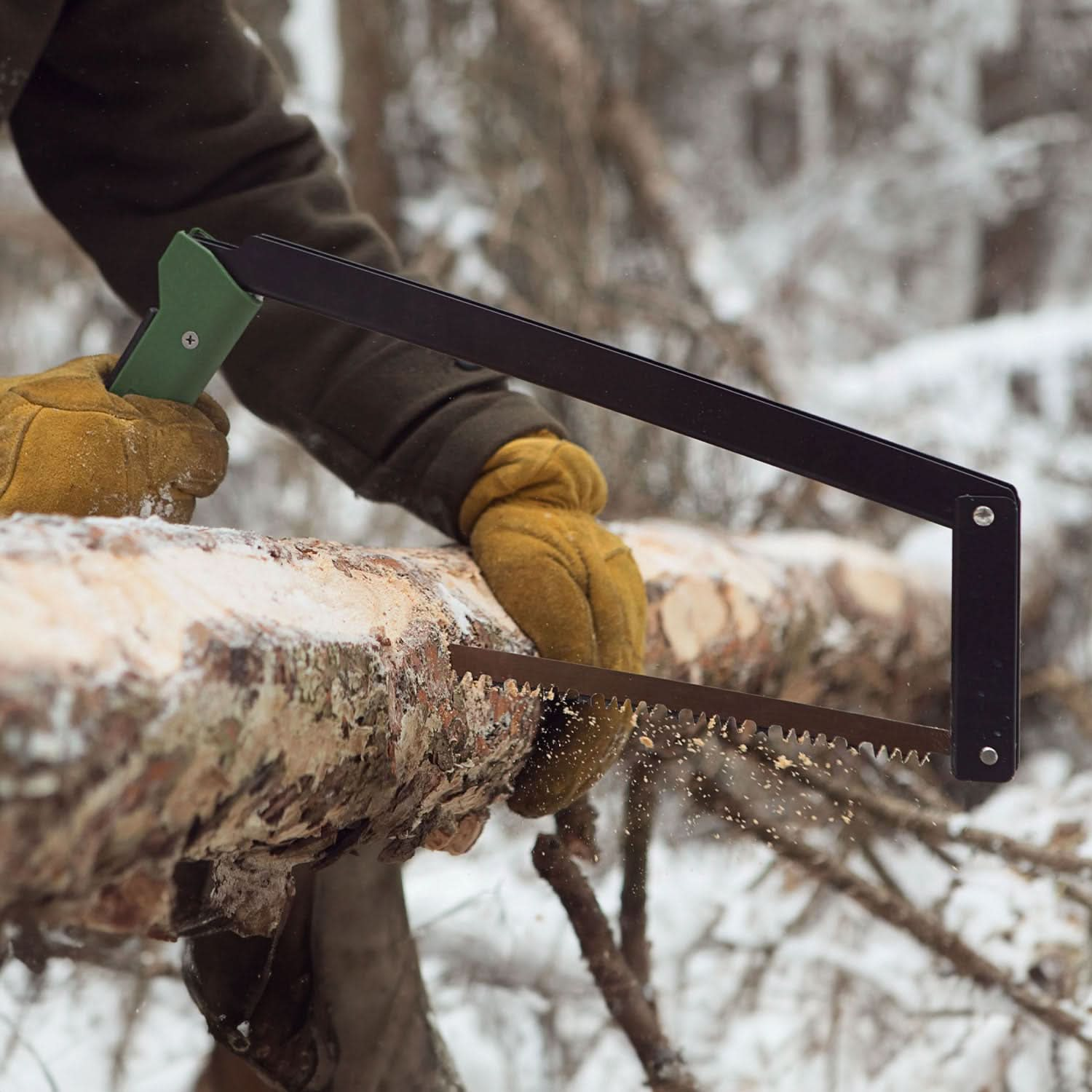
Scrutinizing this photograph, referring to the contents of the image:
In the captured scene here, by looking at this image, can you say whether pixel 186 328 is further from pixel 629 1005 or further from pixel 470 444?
pixel 629 1005

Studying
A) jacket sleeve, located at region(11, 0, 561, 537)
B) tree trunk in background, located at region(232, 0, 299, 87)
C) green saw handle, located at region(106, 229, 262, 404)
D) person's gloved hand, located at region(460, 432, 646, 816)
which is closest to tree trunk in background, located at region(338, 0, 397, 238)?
tree trunk in background, located at region(232, 0, 299, 87)

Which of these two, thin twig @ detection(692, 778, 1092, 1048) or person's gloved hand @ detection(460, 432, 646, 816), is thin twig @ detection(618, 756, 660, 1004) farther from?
thin twig @ detection(692, 778, 1092, 1048)

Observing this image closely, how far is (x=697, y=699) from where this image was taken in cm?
110

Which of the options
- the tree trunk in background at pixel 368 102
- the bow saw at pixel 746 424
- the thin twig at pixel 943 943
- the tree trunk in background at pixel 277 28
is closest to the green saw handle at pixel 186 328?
the bow saw at pixel 746 424

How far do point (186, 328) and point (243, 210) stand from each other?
0.38 meters

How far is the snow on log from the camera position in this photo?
0.65m

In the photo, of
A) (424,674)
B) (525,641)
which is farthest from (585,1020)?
(424,674)

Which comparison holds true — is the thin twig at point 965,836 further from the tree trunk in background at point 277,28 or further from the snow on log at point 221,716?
the tree trunk in background at point 277,28

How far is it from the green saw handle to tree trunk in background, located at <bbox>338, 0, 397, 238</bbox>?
2.78 m

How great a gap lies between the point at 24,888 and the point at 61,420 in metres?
0.53

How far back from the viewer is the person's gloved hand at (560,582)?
1183mm

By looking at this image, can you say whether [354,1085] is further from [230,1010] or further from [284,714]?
[284,714]

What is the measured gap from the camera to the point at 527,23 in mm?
4418

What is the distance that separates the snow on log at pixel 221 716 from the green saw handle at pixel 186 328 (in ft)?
0.75
